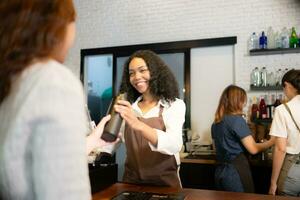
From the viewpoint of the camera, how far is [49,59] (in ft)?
2.34

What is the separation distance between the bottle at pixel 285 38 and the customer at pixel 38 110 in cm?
374

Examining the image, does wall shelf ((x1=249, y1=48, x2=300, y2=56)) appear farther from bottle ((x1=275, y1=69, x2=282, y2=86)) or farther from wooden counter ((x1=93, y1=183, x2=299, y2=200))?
wooden counter ((x1=93, y1=183, x2=299, y2=200))

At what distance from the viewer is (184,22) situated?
4.55 m

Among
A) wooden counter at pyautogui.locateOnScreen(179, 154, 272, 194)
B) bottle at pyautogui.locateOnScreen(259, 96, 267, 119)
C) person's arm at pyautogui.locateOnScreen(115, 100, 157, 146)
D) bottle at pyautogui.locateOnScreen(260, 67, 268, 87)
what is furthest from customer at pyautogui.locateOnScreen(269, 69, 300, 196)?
person's arm at pyautogui.locateOnScreen(115, 100, 157, 146)

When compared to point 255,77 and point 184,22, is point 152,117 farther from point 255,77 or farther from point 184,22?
point 184,22

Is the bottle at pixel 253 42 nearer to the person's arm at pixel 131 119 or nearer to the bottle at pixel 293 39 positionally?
the bottle at pixel 293 39

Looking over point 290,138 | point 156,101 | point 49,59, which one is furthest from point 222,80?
point 49,59

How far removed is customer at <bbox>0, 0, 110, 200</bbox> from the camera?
2.11ft

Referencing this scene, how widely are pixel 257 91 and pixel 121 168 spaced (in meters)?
2.14

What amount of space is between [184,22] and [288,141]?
2360 mm

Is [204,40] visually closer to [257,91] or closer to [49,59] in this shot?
[257,91]

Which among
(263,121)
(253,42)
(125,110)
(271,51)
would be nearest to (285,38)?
(271,51)

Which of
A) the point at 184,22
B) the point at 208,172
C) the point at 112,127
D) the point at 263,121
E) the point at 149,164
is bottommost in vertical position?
the point at 208,172

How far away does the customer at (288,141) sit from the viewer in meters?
2.74
